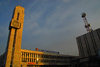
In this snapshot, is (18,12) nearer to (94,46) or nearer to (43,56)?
(43,56)

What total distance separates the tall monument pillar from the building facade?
66736 millimetres

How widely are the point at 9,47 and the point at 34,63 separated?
23.6 metres

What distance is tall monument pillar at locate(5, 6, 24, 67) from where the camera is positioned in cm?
5606

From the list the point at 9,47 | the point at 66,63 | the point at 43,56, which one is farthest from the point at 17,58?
the point at 66,63

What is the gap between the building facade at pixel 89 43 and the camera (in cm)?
8162

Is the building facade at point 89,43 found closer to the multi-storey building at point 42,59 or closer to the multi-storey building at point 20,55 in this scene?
the multi-storey building at point 42,59

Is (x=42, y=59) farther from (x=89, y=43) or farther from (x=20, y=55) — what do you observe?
(x=89, y=43)

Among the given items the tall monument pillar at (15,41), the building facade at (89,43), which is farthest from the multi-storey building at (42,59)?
the building facade at (89,43)

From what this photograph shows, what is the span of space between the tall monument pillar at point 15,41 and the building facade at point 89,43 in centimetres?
6674

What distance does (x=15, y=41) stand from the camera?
204ft

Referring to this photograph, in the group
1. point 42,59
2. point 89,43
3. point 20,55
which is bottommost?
point 42,59

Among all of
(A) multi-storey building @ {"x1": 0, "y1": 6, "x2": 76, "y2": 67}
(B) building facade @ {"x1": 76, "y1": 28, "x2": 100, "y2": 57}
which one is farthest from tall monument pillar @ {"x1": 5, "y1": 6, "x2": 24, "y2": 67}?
(B) building facade @ {"x1": 76, "y1": 28, "x2": 100, "y2": 57}

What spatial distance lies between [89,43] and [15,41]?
72.0m

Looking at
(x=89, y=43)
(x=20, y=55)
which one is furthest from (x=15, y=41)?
(x=89, y=43)
